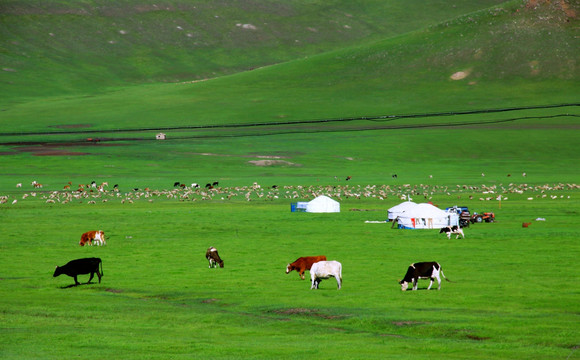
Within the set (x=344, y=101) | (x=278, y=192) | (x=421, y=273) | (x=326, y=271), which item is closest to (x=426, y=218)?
(x=421, y=273)

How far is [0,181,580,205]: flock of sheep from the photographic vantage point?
3627 inches

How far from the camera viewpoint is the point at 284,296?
33.7 metres

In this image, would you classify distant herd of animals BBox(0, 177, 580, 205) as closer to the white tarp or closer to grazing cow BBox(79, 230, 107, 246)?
the white tarp

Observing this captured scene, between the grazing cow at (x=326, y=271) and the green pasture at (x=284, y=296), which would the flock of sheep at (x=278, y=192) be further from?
the grazing cow at (x=326, y=271)

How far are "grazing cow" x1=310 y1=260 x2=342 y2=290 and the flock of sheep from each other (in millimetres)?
54683

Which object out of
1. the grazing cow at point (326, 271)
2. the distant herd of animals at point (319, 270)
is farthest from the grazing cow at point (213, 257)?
the grazing cow at point (326, 271)

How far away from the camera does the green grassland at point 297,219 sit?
26.6 meters

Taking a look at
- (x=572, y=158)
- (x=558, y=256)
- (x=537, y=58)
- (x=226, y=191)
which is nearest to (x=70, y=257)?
Answer: (x=558, y=256)

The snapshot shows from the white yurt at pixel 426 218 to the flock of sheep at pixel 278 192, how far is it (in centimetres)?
2561

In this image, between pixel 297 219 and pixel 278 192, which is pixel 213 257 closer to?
pixel 297 219

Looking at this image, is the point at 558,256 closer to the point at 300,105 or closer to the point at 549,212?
the point at 549,212

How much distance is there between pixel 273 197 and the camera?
9212cm

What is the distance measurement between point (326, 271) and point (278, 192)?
62.7 metres

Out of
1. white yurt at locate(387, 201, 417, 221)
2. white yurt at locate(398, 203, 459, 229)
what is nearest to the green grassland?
white yurt at locate(387, 201, 417, 221)
